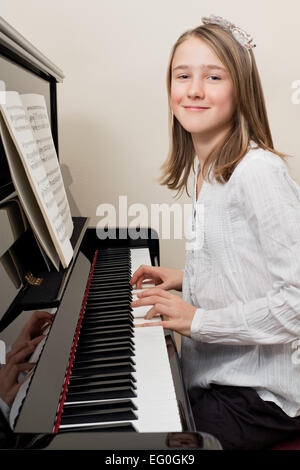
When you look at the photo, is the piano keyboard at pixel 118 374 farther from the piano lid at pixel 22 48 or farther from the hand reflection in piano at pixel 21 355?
the piano lid at pixel 22 48

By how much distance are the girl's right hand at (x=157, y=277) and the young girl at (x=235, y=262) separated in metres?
0.14

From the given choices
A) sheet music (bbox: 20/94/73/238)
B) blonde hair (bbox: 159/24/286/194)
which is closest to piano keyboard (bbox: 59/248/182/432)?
sheet music (bbox: 20/94/73/238)

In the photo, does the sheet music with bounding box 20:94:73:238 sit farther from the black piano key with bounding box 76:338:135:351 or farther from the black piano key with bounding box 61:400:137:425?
the black piano key with bounding box 61:400:137:425

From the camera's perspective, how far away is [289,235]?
1.06m

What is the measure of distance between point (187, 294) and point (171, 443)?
0.75m

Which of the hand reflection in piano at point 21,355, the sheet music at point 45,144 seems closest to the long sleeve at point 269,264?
the hand reflection in piano at point 21,355

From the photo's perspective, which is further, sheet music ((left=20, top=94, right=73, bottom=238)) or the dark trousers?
sheet music ((left=20, top=94, right=73, bottom=238))

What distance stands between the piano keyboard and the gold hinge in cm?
14

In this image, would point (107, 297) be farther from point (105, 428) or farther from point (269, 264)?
point (105, 428)

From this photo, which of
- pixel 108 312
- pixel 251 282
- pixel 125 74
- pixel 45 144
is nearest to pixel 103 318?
pixel 108 312

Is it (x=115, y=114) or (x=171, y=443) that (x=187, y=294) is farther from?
(x=115, y=114)

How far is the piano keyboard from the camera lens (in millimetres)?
814

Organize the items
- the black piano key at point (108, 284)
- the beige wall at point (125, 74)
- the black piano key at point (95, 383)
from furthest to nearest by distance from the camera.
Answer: the beige wall at point (125, 74) < the black piano key at point (108, 284) < the black piano key at point (95, 383)

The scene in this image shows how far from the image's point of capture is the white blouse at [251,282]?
3.54ft
